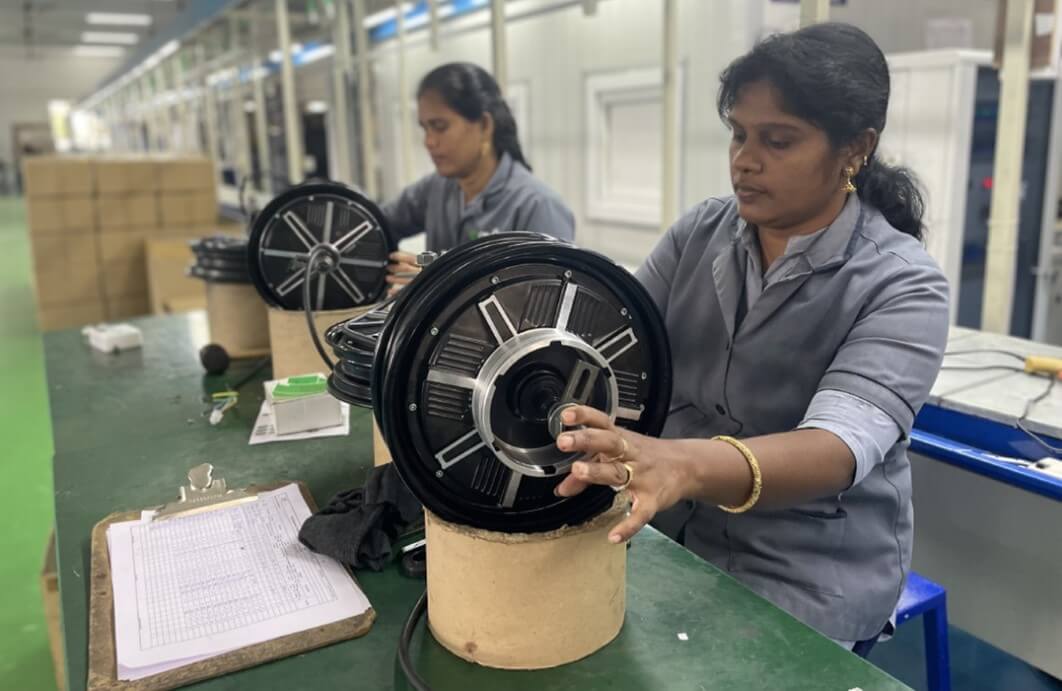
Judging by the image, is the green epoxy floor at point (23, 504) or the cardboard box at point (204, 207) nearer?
the green epoxy floor at point (23, 504)

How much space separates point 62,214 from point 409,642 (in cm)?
442

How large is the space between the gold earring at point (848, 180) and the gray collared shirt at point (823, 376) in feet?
0.09

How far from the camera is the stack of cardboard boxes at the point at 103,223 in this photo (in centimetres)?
435

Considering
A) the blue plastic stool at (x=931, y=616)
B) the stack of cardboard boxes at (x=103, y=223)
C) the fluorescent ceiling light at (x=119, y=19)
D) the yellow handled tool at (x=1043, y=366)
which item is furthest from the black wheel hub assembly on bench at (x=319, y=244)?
the fluorescent ceiling light at (x=119, y=19)

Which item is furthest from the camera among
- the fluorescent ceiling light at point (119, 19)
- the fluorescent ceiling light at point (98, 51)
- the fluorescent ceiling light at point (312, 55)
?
the fluorescent ceiling light at point (98, 51)

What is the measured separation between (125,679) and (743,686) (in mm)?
623

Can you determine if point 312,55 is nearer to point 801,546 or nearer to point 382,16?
point 382,16

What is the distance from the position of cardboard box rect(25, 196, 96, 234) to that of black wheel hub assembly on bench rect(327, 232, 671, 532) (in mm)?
4370

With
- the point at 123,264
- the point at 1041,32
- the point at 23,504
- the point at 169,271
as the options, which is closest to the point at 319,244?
the point at 1041,32

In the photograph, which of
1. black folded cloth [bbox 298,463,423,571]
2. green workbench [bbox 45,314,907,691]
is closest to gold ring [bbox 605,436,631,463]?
green workbench [bbox 45,314,907,691]

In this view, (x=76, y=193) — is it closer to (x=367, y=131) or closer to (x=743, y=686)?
(x=367, y=131)

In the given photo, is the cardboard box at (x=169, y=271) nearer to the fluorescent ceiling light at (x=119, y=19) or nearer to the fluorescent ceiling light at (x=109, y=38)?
the fluorescent ceiling light at (x=119, y=19)

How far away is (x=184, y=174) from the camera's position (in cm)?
472

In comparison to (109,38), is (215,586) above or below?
below
